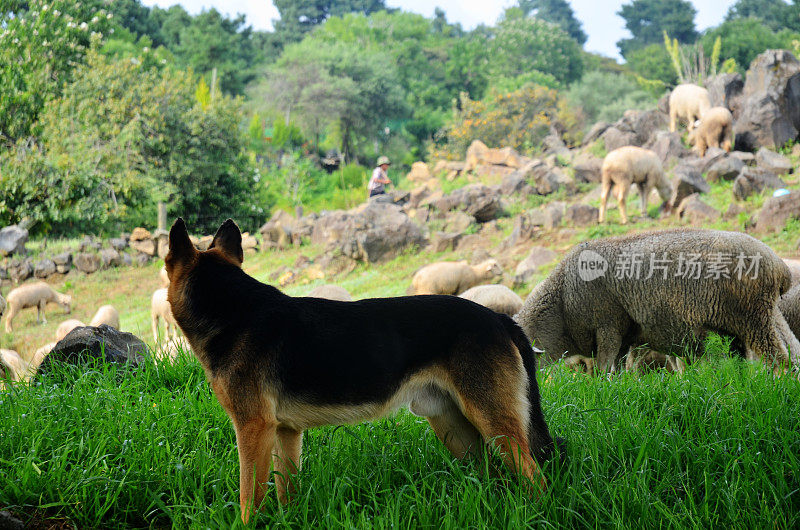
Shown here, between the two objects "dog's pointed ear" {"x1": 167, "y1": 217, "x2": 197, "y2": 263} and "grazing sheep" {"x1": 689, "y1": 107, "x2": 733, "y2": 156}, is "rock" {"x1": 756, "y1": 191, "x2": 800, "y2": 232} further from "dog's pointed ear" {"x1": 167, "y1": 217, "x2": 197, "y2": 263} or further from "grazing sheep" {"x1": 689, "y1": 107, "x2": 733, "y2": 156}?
"dog's pointed ear" {"x1": 167, "y1": 217, "x2": 197, "y2": 263}

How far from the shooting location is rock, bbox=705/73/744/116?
1895 cm

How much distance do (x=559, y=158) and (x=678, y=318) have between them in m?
16.4

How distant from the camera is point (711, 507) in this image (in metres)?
2.42

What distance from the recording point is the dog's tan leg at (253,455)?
Result: 221 cm

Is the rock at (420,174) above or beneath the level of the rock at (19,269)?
above

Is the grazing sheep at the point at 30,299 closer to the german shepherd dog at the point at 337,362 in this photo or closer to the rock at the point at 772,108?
the german shepherd dog at the point at 337,362

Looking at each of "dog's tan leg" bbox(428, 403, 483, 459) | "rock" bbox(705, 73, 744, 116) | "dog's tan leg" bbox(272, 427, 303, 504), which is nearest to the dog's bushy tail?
"dog's tan leg" bbox(428, 403, 483, 459)

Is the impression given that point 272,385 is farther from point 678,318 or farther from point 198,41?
point 198,41

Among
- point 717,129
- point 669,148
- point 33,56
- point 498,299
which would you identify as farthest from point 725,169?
point 33,56

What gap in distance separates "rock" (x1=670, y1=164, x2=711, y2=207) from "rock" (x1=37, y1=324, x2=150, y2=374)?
10597mm

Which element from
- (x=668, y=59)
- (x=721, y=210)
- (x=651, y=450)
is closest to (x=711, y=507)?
(x=651, y=450)

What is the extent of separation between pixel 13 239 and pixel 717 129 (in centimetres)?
1687

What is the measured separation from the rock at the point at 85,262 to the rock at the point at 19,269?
3.25 ft

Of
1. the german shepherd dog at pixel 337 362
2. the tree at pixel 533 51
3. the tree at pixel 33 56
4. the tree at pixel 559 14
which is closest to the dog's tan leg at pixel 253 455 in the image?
the german shepherd dog at pixel 337 362
